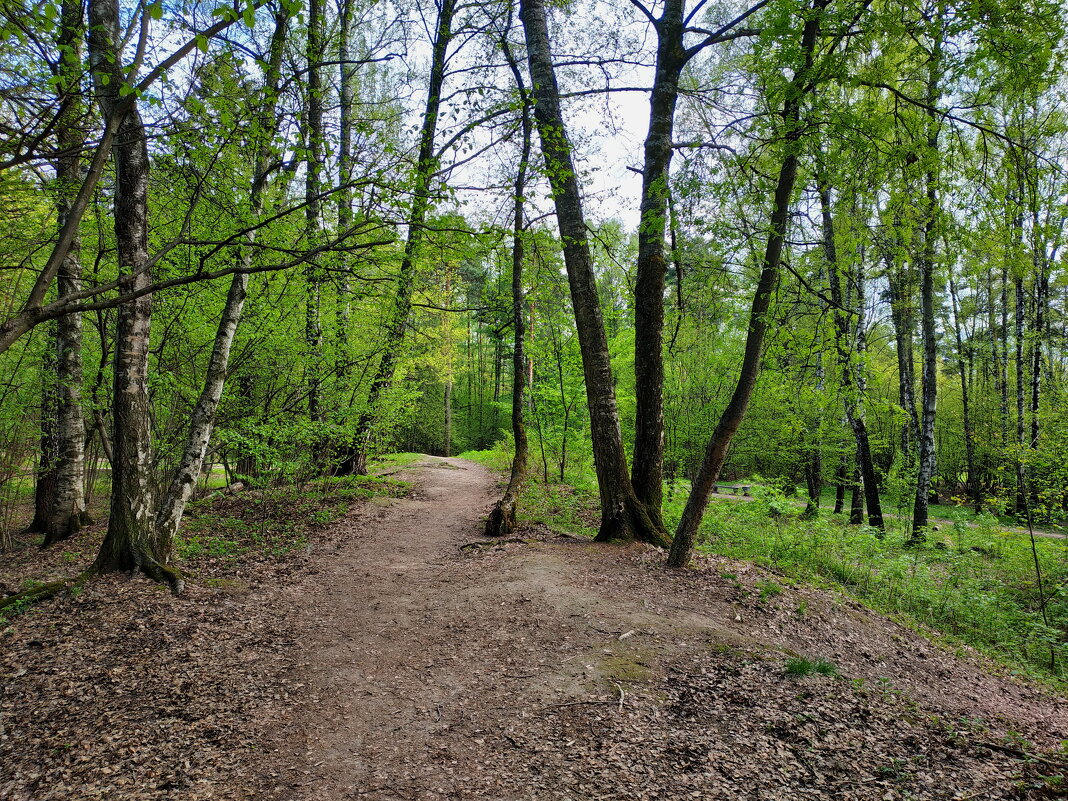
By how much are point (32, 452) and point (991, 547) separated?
57.0ft

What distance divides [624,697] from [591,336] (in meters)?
4.63

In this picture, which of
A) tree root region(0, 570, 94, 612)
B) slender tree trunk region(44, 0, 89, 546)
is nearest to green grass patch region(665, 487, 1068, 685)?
tree root region(0, 570, 94, 612)

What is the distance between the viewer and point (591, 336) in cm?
691

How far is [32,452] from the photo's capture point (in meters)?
7.37

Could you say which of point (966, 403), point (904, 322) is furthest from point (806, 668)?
point (966, 403)

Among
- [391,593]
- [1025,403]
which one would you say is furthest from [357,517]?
[1025,403]

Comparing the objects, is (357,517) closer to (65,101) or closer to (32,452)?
(32,452)

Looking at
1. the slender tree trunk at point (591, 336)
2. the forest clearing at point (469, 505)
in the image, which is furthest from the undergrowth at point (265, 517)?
the slender tree trunk at point (591, 336)

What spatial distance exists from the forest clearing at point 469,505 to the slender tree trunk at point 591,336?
0.17ft

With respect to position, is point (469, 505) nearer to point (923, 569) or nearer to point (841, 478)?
point (923, 569)

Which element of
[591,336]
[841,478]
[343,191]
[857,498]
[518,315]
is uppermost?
[343,191]

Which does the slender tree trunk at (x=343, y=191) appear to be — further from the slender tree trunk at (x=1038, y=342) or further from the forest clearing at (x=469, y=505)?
the slender tree trunk at (x=1038, y=342)

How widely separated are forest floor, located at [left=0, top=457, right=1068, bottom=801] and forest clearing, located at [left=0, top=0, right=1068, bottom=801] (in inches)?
1.0

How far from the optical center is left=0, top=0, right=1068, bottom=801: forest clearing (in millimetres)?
2854
